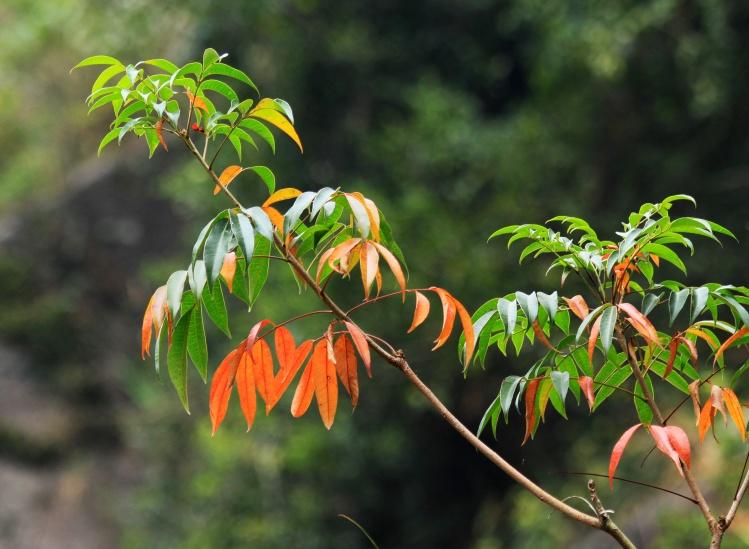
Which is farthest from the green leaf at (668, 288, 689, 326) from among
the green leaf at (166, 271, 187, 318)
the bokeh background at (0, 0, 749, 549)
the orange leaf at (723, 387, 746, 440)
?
the bokeh background at (0, 0, 749, 549)

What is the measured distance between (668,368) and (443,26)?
18.4 ft

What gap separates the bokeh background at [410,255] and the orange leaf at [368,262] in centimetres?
341

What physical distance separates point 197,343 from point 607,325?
0.37 meters

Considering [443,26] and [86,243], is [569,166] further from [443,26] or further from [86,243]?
[86,243]

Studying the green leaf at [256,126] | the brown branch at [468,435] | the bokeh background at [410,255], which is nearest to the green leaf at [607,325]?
the brown branch at [468,435]

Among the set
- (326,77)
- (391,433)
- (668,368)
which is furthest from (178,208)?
(668,368)

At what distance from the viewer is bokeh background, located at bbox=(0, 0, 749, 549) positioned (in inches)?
195

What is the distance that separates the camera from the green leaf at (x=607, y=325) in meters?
0.91

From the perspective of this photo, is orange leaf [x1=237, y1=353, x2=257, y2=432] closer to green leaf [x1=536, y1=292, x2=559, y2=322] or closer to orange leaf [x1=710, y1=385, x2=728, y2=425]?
green leaf [x1=536, y1=292, x2=559, y2=322]

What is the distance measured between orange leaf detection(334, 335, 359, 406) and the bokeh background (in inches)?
133

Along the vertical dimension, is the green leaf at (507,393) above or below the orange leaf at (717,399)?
above

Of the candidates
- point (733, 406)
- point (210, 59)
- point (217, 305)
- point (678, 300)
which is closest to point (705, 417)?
point (733, 406)

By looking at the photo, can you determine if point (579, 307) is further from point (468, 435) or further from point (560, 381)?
point (468, 435)

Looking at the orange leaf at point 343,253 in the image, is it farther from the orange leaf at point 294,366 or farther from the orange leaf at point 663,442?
the orange leaf at point 663,442
